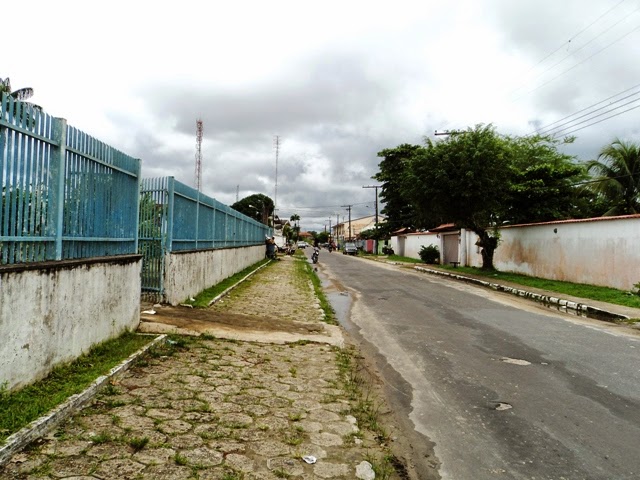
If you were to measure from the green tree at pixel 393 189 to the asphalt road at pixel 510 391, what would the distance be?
126ft

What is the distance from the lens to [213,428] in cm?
358

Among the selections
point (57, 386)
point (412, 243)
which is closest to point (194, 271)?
point (57, 386)

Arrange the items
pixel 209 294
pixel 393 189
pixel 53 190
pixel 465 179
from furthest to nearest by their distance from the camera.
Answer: pixel 393 189
pixel 465 179
pixel 209 294
pixel 53 190

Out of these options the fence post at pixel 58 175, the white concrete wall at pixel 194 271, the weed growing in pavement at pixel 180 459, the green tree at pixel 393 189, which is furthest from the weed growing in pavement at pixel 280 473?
the green tree at pixel 393 189

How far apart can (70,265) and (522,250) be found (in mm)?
19023

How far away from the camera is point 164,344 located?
608 centimetres

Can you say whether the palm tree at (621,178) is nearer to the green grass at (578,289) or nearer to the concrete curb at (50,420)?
the green grass at (578,289)

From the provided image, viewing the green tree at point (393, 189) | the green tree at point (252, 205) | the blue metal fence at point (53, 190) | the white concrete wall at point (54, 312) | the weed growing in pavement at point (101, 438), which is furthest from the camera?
the green tree at point (252, 205)

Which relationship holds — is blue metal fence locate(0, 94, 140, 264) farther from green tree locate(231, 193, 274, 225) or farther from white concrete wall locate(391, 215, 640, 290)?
green tree locate(231, 193, 274, 225)

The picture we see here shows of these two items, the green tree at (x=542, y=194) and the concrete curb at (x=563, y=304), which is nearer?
the concrete curb at (x=563, y=304)

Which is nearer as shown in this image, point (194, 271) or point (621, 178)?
point (194, 271)

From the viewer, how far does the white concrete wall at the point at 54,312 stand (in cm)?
368

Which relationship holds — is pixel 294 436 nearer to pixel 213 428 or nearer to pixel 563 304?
pixel 213 428

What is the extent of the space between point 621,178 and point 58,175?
89.1 ft
